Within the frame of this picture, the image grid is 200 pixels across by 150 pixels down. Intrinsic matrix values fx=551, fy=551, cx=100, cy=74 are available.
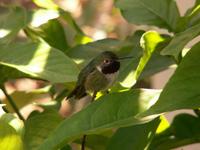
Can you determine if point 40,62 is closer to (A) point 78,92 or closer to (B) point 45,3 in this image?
(A) point 78,92

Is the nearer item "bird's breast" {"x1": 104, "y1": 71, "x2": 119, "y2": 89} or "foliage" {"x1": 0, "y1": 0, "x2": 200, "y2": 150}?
"foliage" {"x1": 0, "y1": 0, "x2": 200, "y2": 150}

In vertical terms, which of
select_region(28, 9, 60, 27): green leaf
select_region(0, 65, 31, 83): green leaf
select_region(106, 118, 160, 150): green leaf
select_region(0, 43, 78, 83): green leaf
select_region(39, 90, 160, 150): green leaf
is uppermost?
select_region(39, 90, 160, 150): green leaf

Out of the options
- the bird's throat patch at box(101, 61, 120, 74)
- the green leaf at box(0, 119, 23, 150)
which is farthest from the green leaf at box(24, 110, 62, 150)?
the green leaf at box(0, 119, 23, 150)

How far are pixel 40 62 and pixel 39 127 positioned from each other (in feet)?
0.37

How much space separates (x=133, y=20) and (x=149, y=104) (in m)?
0.30

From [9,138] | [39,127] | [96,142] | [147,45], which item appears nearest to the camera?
[9,138]

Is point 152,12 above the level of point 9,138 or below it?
below

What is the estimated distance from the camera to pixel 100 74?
85 cm

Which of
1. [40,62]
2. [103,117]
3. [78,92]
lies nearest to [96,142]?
[78,92]

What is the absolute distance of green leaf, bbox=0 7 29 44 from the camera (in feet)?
2.82

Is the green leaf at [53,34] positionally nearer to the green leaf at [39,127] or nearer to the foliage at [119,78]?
the foliage at [119,78]

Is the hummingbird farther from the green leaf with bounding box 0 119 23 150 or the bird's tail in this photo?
the green leaf with bounding box 0 119 23 150

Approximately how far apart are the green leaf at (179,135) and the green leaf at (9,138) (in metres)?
0.31

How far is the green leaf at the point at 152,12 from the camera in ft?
→ 2.77
